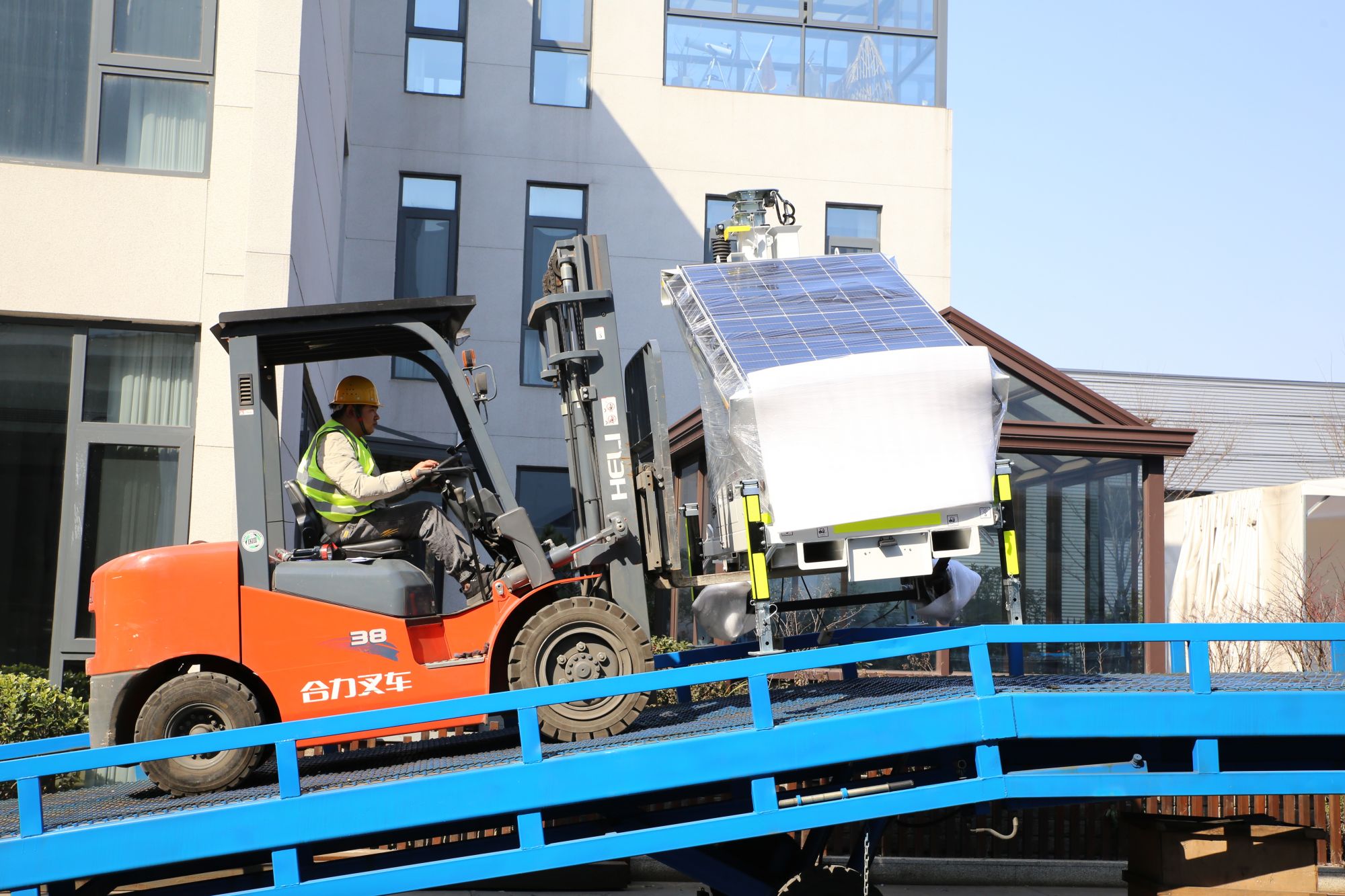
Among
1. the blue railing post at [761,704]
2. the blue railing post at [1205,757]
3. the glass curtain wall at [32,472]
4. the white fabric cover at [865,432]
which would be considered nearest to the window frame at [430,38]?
the glass curtain wall at [32,472]

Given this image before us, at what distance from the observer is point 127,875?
15.8ft

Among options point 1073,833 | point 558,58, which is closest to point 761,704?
point 1073,833

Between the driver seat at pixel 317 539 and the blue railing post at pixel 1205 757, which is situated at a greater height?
the driver seat at pixel 317 539

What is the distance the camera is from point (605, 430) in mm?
6031

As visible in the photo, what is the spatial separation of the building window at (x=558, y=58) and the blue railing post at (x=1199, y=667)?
16906mm

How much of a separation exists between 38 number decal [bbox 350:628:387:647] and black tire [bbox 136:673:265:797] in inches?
19.3

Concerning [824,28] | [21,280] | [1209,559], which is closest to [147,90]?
[21,280]

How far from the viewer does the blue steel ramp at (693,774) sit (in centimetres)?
449

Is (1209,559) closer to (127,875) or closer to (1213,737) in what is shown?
(1213,737)

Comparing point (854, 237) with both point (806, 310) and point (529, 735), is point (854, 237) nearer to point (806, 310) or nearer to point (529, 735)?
point (806, 310)

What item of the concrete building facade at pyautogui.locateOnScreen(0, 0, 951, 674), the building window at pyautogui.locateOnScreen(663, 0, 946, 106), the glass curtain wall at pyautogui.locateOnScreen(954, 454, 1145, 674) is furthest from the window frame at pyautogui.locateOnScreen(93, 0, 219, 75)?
the building window at pyautogui.locateOnScreen(663, 0, 946, 106)

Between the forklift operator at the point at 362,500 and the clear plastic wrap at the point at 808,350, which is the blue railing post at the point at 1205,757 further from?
the forklift operator at the point at 362,500

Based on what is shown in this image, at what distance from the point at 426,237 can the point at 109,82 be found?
9774 millimetres

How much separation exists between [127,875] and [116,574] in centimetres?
129
